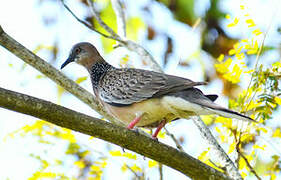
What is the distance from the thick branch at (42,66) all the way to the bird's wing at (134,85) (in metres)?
Answer: 0.56

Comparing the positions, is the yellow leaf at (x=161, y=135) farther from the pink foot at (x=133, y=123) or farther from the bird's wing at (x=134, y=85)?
the bird's wing at (x=134, y=85)

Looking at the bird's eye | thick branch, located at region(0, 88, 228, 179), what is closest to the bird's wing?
the bird's eye

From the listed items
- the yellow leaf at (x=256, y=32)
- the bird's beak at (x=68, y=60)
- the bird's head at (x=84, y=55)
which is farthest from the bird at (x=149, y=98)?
the yellow leaf at (x=256, y=32)

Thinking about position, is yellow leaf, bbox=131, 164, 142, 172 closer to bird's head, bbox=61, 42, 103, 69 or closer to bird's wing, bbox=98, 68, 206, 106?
bird's wing, bbox=98, 68, 206, 106

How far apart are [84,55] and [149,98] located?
182 centimetres

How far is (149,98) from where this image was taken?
5152 millimetres

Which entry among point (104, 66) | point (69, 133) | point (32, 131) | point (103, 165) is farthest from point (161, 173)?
point (104, 66)

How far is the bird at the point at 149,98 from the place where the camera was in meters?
4.82

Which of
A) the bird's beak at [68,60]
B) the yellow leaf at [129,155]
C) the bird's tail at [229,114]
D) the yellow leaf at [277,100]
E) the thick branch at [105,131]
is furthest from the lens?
the bird's beak at [68,60]

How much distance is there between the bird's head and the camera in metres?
6.60

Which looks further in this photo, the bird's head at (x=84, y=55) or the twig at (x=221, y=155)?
the bird's head at (x=84, y=55)

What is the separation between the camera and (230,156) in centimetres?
500

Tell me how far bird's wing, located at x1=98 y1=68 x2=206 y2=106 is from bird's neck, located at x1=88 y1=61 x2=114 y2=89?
145 mm

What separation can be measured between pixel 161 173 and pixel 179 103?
0.76 m
